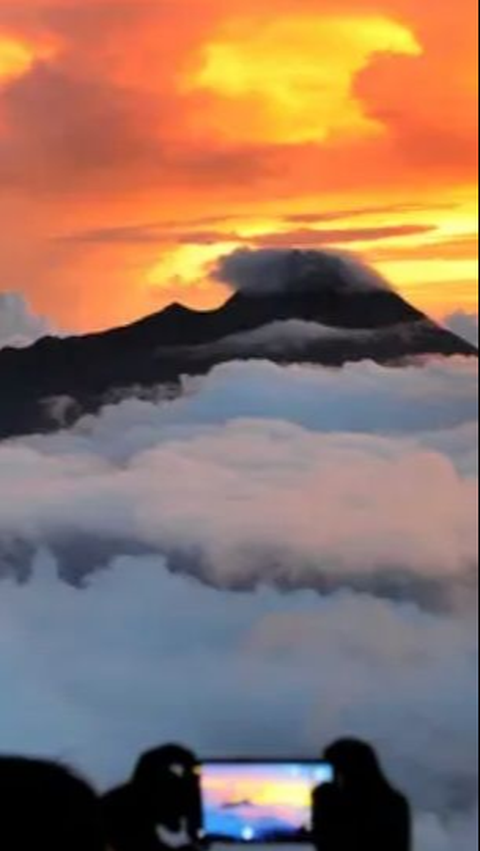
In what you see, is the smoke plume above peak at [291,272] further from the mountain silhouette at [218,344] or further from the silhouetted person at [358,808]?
the silhouetted person at [358,808]

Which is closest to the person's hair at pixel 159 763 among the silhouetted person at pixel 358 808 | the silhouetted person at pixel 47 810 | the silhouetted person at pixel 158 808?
the silhouetted person at pixel 158 808

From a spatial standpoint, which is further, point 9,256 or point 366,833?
point 9,256

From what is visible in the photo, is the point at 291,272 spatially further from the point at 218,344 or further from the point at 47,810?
the point at 47,810

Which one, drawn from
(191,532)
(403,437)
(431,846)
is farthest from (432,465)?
(431,846)

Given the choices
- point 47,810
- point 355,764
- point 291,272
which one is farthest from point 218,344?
point 47,810

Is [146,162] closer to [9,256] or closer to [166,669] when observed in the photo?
[9,256]

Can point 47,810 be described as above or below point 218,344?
below

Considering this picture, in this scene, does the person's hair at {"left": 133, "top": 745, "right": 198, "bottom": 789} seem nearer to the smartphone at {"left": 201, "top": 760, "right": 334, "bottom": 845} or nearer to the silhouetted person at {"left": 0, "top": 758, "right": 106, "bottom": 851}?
the smartphone at {"left": 201, "top": 760, "right": 334, "bottom": 845}

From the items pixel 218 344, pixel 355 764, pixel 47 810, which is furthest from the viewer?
pixel 218 344
